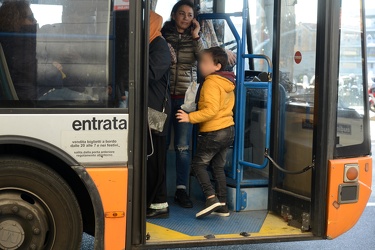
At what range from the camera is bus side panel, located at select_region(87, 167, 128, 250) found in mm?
4070

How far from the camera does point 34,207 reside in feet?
13.4

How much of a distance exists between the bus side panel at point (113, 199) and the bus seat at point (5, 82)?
0.68m

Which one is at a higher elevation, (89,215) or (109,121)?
(109,121)

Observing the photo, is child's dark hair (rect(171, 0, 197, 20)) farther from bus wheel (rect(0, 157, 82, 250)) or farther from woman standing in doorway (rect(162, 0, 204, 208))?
bus wheel (rect(0, 157, 82, 250))

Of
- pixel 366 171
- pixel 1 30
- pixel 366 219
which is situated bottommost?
pixel 366 219

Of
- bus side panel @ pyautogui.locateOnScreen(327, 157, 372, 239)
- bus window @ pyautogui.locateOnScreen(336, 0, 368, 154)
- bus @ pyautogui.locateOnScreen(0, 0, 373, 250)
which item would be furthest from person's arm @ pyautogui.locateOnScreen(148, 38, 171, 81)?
bus side panel @ pyautogui.locateOnScreen(327, 157, 372, 239)

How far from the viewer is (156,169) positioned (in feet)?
16.8

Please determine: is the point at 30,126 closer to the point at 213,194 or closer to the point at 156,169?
the point at 156,169

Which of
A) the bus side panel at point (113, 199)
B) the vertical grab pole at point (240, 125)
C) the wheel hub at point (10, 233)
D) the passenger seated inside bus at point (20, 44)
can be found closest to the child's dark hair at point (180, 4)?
the vertical grab pole at point (240, 125)

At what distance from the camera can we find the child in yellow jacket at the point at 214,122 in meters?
5.06

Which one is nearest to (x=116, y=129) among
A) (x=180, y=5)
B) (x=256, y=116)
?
(x=180, y=5)

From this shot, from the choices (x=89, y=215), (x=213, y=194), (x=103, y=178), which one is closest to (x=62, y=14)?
(x=103, y=178)

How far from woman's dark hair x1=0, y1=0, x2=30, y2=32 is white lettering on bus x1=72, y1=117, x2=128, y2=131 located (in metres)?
0.69

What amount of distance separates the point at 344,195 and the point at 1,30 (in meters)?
2.64
